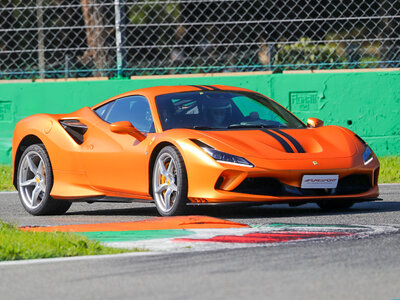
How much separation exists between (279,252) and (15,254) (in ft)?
5.07

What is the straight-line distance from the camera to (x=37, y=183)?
9641 millimetres

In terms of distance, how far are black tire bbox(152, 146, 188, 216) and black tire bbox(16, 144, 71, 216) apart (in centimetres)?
138

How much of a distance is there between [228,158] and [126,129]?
1097mm

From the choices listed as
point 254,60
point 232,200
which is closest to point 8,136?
point 254,60

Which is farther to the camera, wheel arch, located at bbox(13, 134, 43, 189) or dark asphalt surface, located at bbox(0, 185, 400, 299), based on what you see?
wheel arch, located at bbox(13, 134, 43, 189)

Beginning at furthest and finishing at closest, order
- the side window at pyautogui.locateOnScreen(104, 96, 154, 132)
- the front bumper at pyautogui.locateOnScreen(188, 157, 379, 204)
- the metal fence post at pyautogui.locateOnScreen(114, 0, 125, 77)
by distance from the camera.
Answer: the metal fence post at pyautogui.locateOnScreen(114, 0, 125, 77), the side window at pyautogui.locateOnScreen(104, 96, 154, 132), the front bumper at pyautogui.locateOnScreen(188, 157, 379, 204)

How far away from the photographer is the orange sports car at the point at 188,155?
811 centimetres

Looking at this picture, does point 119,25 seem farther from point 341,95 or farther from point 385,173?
point 385,173

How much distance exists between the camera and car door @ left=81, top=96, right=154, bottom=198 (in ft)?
28.6

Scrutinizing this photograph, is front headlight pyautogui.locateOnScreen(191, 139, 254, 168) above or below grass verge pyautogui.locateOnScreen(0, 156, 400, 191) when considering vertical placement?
above

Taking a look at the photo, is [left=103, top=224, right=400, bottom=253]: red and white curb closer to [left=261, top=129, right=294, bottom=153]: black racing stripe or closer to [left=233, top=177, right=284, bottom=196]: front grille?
[left=233, top=177, right=284, bottom=196]: front grille

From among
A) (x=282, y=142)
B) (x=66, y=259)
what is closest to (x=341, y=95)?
(x=282, y=142)

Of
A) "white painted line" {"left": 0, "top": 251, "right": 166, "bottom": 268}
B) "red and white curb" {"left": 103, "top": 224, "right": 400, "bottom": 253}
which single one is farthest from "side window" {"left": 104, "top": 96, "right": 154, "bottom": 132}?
"white painted line" {"left": 0, "top": 251, "right": 166, "bottom": 268}

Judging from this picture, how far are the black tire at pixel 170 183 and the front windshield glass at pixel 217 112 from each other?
41 centimetres
